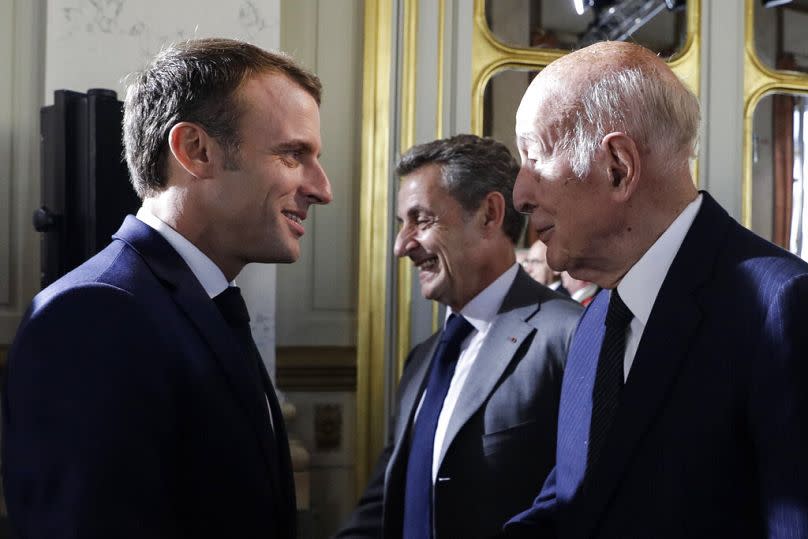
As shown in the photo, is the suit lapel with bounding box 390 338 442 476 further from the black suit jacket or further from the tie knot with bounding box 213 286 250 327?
the tie knot with bounding box 213 286 250 327

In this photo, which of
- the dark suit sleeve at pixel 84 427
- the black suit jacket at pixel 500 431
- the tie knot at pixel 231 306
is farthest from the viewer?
the black suit jacket at pixel 500 431

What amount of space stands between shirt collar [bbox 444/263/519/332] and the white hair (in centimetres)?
88

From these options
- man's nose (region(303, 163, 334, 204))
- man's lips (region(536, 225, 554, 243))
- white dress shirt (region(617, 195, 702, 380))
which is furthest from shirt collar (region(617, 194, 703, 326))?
man's nose (region(303, 163, 334, 204))

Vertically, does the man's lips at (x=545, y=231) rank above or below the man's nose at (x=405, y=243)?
above

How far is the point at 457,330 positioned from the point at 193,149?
963mm

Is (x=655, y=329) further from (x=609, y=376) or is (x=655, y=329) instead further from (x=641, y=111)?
(x=641, y=111)

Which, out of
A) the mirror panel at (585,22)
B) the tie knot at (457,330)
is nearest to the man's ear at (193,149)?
the tie knot at (457,330)

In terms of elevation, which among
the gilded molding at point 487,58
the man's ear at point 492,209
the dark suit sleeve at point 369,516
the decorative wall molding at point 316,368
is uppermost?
the gilded molding at point 487,58

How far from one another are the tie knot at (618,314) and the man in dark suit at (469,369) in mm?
621

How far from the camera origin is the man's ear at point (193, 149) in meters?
1.38

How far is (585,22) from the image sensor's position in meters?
3.51

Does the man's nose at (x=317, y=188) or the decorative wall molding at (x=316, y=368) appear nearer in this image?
the man's nose at (x=317, y=188)

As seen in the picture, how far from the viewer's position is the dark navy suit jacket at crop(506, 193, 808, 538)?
1081 mm

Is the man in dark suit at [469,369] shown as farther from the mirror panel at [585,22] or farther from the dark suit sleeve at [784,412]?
the mirror panel at [585,22]
